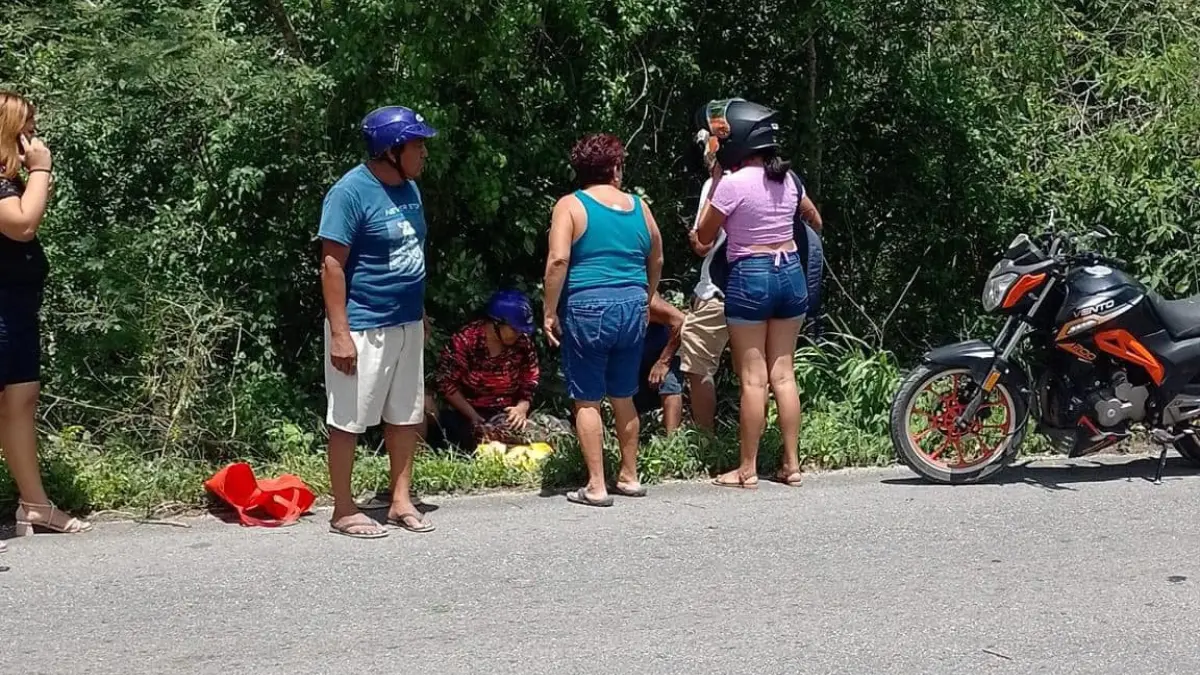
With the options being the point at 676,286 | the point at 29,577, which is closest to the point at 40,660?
the point at 29,577

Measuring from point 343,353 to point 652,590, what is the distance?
155 cm

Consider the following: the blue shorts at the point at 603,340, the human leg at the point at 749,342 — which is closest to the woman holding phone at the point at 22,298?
the blue shorts at the point at 603,340

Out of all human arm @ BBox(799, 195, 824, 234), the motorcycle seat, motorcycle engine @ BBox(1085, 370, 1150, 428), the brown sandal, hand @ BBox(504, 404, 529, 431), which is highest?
human arm @ BBox(799, 195, 824, 234)

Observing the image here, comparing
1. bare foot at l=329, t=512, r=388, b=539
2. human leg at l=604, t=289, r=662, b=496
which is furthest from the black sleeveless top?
human leg at l=604, t=289, r=662, b=496

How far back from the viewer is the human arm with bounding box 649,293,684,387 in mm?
7523

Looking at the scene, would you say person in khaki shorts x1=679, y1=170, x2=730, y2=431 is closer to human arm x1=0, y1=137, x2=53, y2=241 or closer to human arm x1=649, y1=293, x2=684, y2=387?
human arm x1=649, y1=293, x2=684, y2=387

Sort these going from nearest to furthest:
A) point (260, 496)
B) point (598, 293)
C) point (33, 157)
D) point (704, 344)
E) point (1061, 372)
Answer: point (33, 157) < point (260, 496) < point (598, 293) < point (1061, 372) < point (704, 344)

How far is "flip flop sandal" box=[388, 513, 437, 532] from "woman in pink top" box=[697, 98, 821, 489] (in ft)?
4.95

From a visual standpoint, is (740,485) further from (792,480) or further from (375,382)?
(375,382)

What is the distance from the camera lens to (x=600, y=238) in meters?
6.28

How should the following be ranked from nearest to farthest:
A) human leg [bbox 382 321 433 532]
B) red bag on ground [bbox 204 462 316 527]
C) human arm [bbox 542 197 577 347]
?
human leg [bbox 382 321 433 532], red bag on ground [bbox 204 462 316 527], human arm [bbox 542 197 577 347]

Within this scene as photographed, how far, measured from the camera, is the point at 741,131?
670 centimetres

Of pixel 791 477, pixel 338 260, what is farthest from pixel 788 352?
pixel 338 260

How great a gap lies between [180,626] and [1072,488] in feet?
13.4
